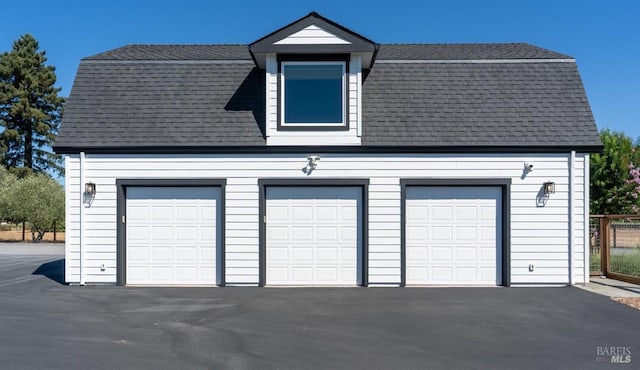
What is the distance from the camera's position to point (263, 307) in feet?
24.6

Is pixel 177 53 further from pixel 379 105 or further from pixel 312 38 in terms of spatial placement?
pixel 379 105

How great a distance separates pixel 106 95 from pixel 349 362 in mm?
8480

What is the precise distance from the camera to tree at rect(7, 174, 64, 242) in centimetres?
2194

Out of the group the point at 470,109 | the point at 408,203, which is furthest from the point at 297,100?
the point at 470,109

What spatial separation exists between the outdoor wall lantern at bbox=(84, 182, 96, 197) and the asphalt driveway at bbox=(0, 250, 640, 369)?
1.99 m

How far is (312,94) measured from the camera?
9586 millimetres

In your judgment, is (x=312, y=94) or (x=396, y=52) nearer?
(x=312, y=94)

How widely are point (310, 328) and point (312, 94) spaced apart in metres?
5.23

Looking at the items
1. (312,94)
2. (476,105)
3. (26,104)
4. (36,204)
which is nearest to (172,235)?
(312,94)

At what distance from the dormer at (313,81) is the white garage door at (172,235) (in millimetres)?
2204

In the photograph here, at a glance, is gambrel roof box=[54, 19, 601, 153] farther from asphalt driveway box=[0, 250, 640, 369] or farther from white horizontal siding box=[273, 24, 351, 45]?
asphalt driveway box=[0, 250, 640, 369]

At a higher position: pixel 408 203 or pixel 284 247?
pixel 408 203

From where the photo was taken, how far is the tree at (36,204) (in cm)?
2194

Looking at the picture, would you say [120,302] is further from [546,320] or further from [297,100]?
[546,320]
